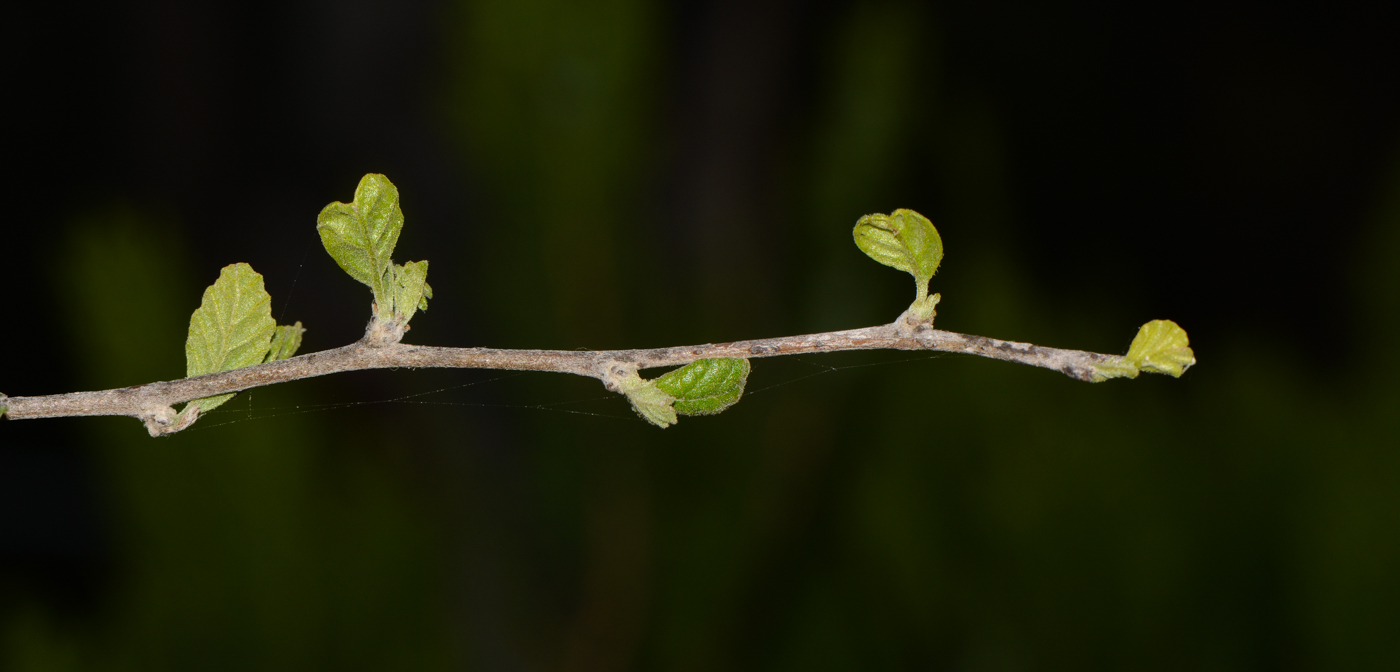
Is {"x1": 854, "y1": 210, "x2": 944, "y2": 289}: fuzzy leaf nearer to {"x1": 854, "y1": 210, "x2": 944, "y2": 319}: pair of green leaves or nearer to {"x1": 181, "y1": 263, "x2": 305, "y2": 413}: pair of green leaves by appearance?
{"x1": 854, "y1": 210, "x2": 944, "y2": 319}: pair of green leaves

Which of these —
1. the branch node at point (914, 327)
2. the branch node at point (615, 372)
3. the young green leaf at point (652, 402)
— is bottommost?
the young green leaf at point (652, 402)

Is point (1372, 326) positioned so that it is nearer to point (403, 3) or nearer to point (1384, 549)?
point (1384, 549)

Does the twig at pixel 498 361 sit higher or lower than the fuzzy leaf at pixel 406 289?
lower

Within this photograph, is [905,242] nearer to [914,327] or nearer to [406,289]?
[914,327]

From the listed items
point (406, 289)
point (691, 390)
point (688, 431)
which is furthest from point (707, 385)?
point (688, 431)

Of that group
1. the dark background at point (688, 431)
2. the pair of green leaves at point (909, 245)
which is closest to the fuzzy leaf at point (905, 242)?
the pair of green leaves at point (909, 245)

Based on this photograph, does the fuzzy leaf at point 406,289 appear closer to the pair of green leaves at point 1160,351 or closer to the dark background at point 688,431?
the pair of green leaves at point 1160,351

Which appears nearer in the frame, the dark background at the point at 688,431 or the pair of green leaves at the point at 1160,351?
the pair of green leaves at the point at 1160,351
